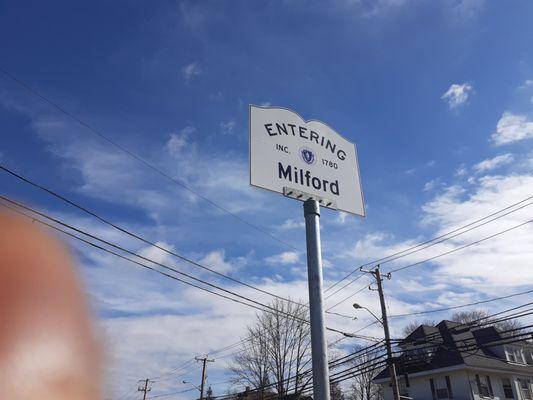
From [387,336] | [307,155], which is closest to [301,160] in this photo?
[307,155]

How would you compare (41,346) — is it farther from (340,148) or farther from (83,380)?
(340,148)

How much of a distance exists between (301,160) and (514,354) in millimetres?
32176

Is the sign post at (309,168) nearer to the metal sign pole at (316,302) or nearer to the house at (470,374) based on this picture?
the metal sign pole at (316,302)

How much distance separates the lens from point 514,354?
28.8 meters

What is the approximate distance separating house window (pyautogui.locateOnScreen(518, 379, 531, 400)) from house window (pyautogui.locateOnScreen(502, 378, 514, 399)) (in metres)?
1.13

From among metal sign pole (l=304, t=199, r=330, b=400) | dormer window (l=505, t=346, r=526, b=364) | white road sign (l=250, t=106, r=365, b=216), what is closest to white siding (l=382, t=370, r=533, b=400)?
dormer window (l=505, t=346, r=526, b=364)

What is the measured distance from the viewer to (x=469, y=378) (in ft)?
82.5

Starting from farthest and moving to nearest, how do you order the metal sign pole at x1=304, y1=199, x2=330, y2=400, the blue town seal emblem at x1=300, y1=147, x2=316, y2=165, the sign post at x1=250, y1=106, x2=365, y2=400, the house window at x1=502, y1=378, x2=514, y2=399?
the house window at x1=502, y1=378, x2=514, y2=399 < the blue town seal emblem at x1=300, y1=147, x2=316, y2=165 < the sign post at x1=250, y1=106, x2=365, y2=400 < the metal sign pole at x1=304, y1=199, x2=330, y2=400

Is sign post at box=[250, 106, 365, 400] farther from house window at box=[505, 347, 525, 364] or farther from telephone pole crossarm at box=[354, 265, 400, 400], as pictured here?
house window at box=[505, 347, 525, 364]

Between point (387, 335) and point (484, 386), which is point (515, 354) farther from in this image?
point (387, 335)

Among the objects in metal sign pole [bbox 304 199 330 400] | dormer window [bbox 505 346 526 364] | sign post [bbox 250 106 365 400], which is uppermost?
dormer window [bbox 505 346 526 364]

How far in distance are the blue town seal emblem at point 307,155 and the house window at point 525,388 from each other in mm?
30893

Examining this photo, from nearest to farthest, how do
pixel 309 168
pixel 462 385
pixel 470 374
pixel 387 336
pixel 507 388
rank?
pixel 309 168 → pixel 387 336 → pixel 462 385 → pixel 470 374 → pixel 507 388

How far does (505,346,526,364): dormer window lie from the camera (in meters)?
28.3
